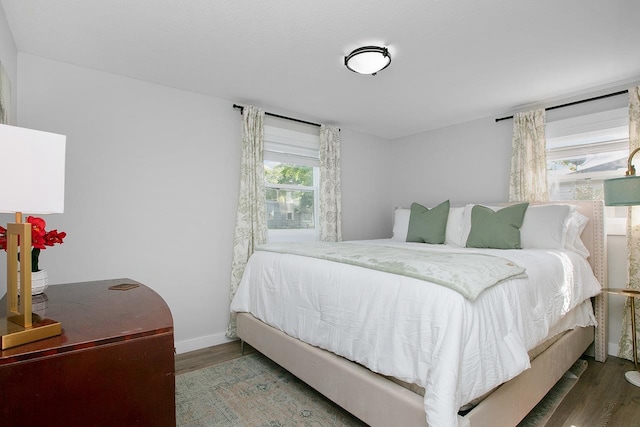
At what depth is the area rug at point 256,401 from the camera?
70.5 inches

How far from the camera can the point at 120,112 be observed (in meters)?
2.54

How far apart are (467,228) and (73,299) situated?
10.3 ft

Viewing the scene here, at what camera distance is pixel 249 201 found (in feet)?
10.2

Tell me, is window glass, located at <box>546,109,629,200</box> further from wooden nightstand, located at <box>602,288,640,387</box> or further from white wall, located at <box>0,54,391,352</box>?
white wall, located at <box>0,54,391,352</box>

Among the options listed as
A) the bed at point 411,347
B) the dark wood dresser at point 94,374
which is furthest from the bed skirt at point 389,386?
the dark wood dresser at point 94,374

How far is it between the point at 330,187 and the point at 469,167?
1.70m

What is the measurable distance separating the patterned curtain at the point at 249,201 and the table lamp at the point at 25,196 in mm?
2115

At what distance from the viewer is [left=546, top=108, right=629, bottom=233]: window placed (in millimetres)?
2730

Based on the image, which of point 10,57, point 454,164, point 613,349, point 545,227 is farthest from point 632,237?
point 10,57

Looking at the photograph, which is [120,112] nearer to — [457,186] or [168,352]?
[168,352]

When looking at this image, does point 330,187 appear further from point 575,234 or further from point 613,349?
point 613,349

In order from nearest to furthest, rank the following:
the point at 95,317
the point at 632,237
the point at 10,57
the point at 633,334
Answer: the point at 95,317, the point at 10,57, the point at 633,334, the point at 632,237

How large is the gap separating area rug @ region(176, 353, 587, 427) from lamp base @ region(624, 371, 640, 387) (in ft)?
0.83

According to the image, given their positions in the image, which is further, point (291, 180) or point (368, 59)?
point (291, 180)
